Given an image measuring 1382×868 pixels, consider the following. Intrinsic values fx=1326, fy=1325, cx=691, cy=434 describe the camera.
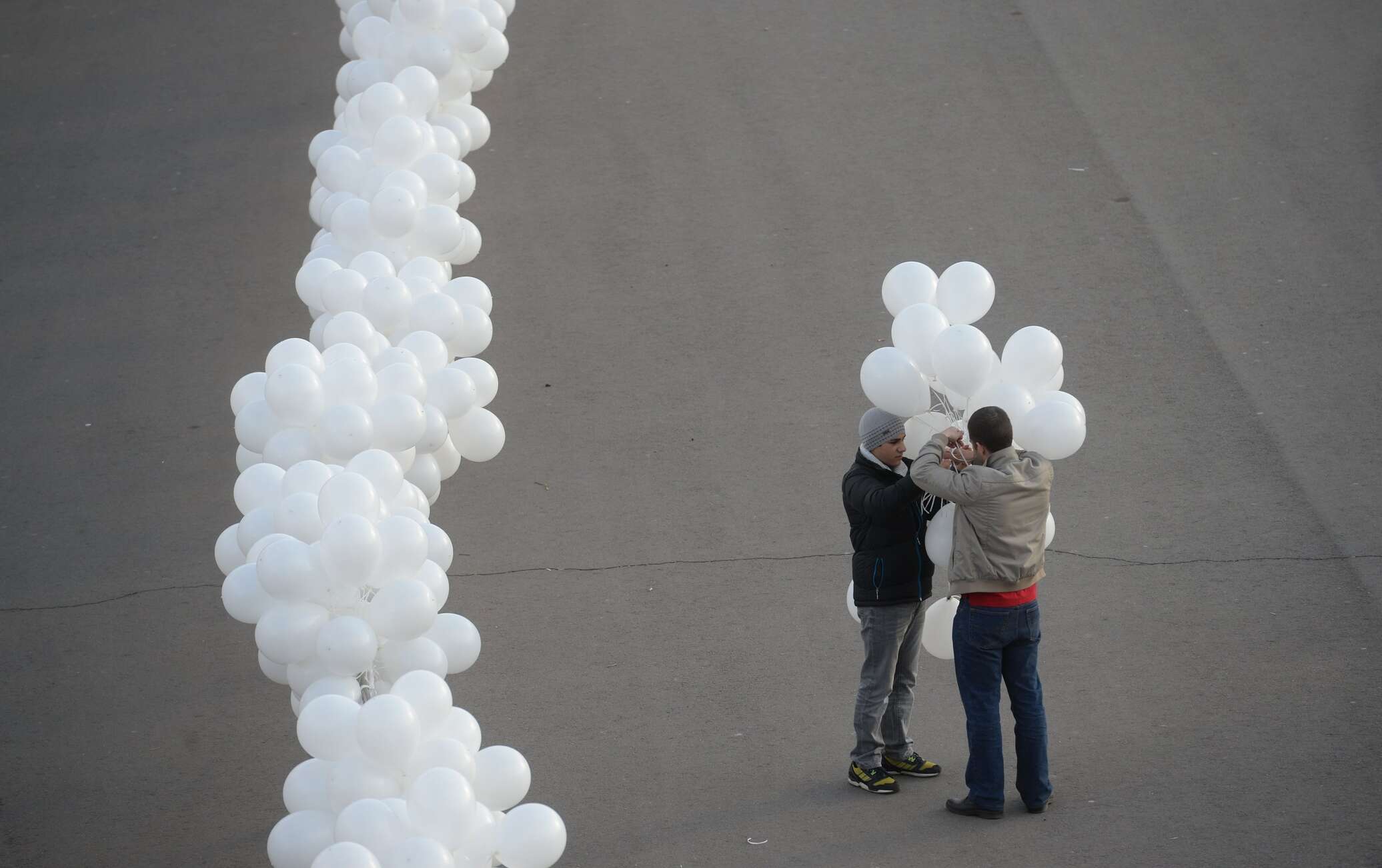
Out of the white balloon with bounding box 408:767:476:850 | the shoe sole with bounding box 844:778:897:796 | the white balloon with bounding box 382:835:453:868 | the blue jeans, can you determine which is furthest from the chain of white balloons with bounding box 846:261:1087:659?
the white balloon with bounding box 382:835:453:868

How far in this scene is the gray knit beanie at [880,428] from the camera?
4934mm

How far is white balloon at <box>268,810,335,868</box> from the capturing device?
3.79 m

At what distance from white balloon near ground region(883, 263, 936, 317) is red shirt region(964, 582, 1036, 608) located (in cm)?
112

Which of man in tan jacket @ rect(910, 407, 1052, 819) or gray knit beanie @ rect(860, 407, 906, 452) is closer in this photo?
man in tan jacket @ rect(910, 407, 1052, 819)

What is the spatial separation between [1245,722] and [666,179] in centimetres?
581

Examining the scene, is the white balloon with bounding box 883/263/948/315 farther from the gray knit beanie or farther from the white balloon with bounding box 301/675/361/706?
the white balloon with bounding box 301/675/361/706

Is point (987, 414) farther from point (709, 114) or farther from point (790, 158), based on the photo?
point (709, 114)

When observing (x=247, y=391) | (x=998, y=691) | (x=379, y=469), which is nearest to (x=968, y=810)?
(x=998, y=691)

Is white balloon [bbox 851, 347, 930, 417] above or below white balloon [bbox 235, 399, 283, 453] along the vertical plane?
above

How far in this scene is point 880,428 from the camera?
16.2ft

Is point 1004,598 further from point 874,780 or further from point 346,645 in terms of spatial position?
point 346,645

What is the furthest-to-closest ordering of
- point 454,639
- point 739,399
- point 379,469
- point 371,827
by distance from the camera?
point 739,399 < point 454,639 < point 379,469 < point 371,827

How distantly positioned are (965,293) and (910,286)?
214mm


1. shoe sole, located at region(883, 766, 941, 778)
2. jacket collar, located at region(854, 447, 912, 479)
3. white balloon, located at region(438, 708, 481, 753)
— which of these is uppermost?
jacket collar, located at region(854, 447, 912, 479)
